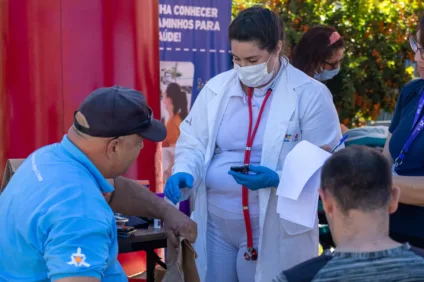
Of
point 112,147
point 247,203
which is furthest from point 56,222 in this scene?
point 247,203

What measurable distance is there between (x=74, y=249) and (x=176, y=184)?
4.16 ft

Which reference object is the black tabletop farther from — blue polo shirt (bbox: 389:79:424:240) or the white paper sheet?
blue polo shirt (bbox: 389:79:424:240)

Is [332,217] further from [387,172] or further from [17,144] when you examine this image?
[17,144]

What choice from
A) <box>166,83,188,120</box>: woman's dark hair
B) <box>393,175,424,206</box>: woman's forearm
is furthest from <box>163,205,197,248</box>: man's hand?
<box>166,83,188,120</box>: woman's dark hair

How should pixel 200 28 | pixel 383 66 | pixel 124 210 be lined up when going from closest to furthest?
pixel 124 210 → pixel 200 28 → pixel 383 66

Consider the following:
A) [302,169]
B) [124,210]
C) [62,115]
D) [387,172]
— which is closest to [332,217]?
[387,172]

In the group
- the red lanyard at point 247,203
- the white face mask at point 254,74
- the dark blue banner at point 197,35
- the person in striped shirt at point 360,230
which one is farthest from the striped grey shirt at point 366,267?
the dark blue banner at point 197,35

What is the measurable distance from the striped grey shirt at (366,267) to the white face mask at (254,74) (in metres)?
1.40

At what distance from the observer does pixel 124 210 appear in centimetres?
291

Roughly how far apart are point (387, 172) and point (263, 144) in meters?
1.20

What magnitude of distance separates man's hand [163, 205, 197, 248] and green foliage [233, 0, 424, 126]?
5.30 metres

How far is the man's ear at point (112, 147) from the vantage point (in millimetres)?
2088

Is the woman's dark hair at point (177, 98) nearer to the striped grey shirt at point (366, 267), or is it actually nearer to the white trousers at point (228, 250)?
the white trousers at point (228, 250)

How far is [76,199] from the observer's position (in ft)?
6.05
